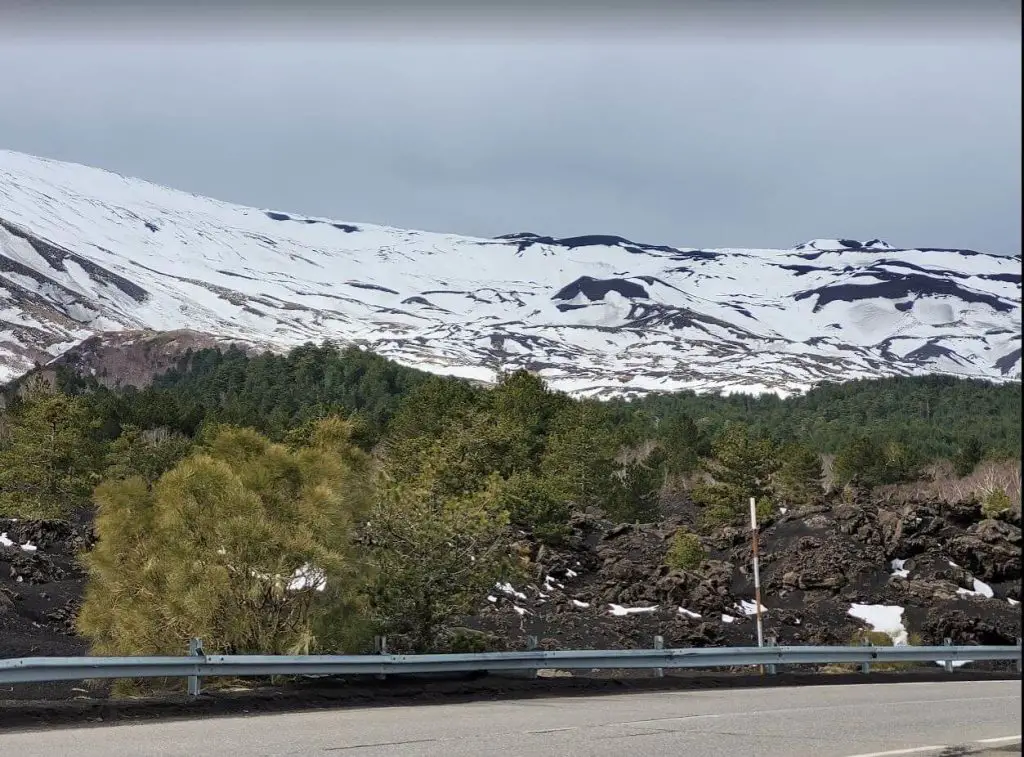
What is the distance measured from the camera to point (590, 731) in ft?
40.0

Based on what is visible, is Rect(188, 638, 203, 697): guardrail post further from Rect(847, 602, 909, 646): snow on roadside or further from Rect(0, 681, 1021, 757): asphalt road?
Rect(847, 602, 909, 646): snow on roadside

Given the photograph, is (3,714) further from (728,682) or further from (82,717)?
(728,682)

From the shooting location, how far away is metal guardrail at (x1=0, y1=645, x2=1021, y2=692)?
43.3ft

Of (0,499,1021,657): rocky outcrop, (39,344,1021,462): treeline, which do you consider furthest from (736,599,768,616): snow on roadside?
(39,344,1021,462): treeline

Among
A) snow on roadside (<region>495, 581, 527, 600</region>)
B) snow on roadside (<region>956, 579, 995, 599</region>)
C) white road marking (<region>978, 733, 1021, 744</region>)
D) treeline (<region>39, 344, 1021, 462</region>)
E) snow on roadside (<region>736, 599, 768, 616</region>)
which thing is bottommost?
white road marking (<region>978, 733, 1021, 744</region>)

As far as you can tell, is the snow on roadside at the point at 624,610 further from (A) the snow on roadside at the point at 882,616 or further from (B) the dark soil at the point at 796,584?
(A) the snow on roadside at the point at 882,616

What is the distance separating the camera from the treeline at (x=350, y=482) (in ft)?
67.6

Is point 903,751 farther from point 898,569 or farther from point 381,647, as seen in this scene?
point 898,569

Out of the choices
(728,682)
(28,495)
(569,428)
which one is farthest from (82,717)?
(569,428)

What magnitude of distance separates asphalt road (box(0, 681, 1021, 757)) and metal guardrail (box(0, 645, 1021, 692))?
1104mm

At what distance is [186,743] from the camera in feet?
35.7

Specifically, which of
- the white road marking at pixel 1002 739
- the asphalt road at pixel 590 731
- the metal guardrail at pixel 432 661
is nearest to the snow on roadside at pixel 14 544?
the metal guardrail at pixel 432 661

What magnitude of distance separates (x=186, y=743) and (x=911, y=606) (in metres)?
38.4

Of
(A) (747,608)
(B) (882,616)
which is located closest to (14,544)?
(A) (747,608)
